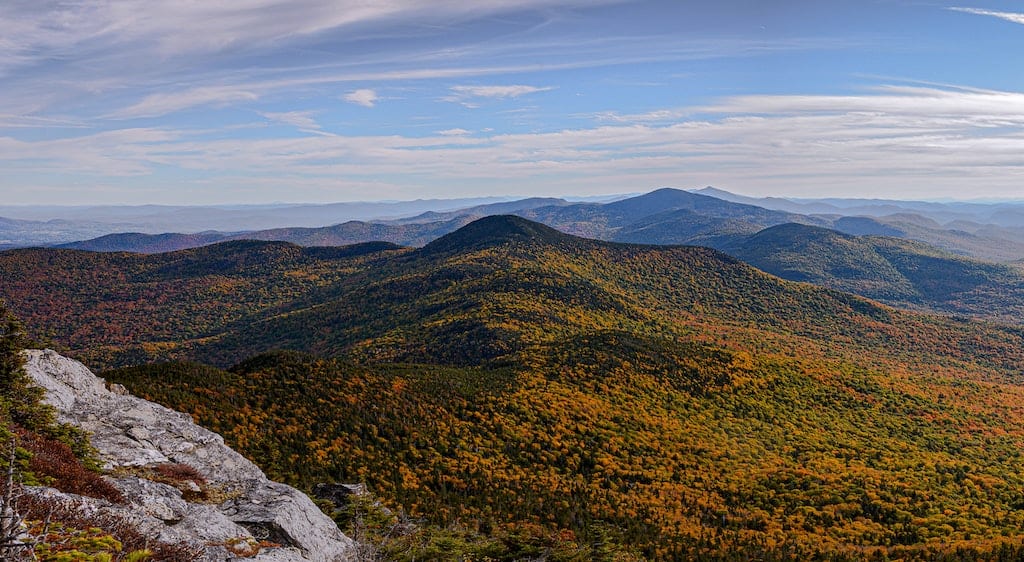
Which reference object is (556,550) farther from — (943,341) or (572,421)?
(943,341)

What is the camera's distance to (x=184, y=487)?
2319cm

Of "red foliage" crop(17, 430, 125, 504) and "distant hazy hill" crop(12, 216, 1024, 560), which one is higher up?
"red foliage" crop(17, 430, 125, 504)

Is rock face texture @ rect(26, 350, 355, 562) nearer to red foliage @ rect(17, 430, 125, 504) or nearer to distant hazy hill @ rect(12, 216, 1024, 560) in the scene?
red foliage @ rect(17, 430, 125, 504)

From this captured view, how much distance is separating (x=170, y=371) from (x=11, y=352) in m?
32.0

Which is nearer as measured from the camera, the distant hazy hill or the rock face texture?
the rock face texture

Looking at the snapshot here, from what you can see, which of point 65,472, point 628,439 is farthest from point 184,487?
point 628,439

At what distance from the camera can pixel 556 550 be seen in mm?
35594

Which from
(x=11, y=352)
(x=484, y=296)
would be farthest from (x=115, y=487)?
(x=484, y=296)

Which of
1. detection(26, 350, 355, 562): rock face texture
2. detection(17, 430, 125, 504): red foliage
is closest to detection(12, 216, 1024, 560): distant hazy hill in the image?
detection(26, 350, 355, 562): rock face texture

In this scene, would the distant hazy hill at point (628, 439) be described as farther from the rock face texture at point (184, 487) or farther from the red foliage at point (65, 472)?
the red foliage at point (65, 472)

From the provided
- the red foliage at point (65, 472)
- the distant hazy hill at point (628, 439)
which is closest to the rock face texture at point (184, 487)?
the red foliage at point (65, 472)

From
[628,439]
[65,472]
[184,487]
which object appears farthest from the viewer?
[628,439]

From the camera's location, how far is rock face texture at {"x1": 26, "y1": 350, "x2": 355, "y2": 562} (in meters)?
18.5

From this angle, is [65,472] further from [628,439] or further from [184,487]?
[628,439]
